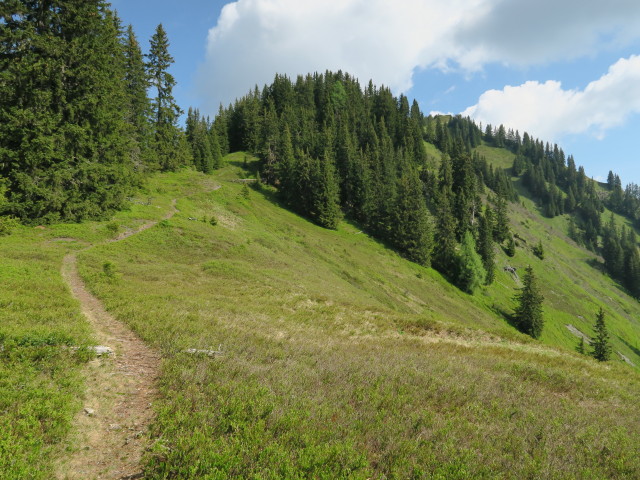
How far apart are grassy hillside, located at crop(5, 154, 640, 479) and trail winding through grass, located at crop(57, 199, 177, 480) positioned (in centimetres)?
32

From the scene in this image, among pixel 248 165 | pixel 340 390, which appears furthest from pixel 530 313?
pixel 248 165

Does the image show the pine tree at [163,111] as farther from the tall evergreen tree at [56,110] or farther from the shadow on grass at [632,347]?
the shadow on grass at [632,347]

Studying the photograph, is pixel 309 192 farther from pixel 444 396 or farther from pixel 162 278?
pixel 444 396

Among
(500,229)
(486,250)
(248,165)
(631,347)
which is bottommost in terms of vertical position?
(631,347)

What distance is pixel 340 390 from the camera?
826 cm

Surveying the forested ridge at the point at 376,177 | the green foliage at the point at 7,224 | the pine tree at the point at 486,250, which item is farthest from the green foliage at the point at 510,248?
the green foliage at the point at 7,224

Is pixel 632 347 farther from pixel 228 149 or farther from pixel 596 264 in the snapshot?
pixel 228 149

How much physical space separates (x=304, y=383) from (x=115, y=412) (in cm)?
427

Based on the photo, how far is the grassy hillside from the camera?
5668 mm

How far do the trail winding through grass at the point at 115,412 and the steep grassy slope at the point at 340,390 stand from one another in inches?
16.7

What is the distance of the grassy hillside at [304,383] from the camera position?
5668 millimetres

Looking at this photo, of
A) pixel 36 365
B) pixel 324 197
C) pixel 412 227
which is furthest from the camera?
pixel 324 197

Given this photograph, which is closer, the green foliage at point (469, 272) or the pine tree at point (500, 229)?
the green foliage at point (469, 272)

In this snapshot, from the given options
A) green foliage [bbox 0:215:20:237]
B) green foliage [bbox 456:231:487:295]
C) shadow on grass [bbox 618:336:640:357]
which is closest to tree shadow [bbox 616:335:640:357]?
shadow on grass [bbox 618:336:640:357]
